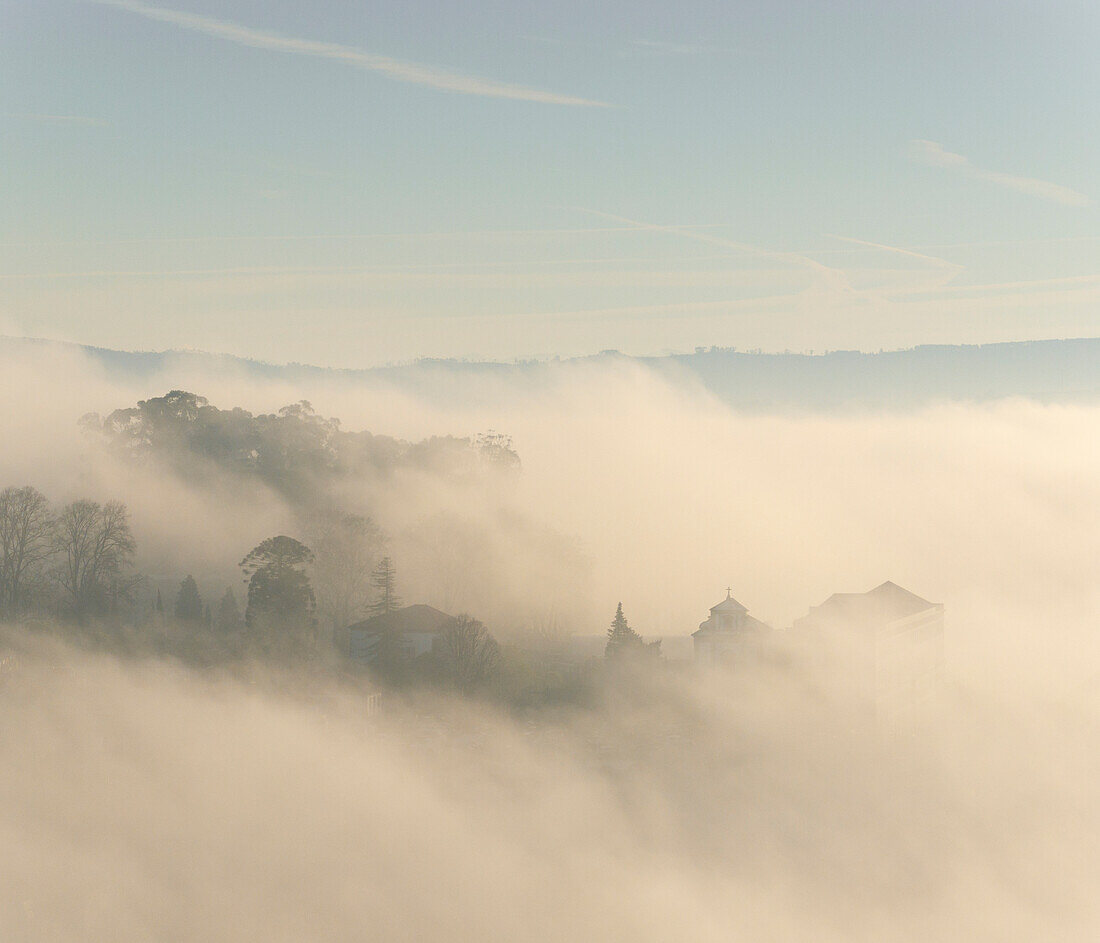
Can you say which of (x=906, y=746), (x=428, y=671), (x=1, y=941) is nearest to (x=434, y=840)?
(x=428, y=671)

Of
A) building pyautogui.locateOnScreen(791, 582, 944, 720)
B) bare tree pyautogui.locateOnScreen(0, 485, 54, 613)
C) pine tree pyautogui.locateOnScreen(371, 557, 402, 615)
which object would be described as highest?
bare tree pyautogui.locateOnScreen(0, 485, 54, 613)

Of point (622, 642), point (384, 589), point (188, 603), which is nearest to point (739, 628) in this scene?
point (622, 642)

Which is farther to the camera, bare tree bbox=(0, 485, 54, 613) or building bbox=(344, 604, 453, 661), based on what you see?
building bbox=(344, 604, 453, 661)

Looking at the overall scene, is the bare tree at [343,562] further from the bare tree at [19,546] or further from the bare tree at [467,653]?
the bare tree at [19,546]

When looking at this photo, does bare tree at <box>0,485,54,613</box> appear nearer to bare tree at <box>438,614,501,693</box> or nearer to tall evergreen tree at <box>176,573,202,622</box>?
tall evergreen tree at <box>176,573,202,622</box>

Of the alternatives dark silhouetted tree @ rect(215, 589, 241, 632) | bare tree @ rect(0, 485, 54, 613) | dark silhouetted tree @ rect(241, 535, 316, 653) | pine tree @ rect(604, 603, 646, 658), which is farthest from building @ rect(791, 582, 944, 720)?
bare tree @ rect(0, 485, 54, 613)

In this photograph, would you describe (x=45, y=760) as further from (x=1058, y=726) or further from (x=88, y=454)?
(x=1058, y=726)
